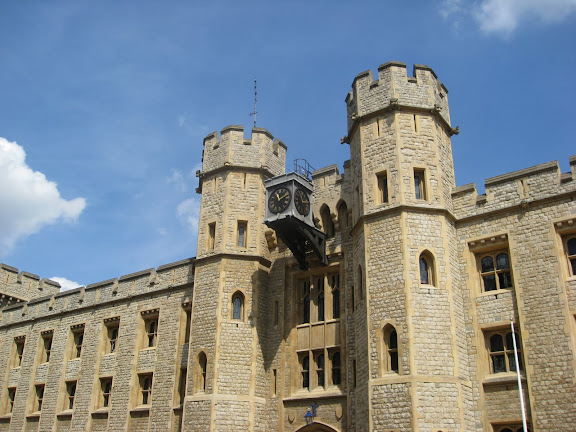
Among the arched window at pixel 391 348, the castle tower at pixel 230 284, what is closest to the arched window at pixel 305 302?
the castle tower at pixel 230 284

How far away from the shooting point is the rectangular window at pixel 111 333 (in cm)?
2783

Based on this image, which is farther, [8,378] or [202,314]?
[8,378]

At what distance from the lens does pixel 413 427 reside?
16.3 meters

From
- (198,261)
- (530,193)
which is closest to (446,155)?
(530,193)

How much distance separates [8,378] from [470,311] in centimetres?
2433

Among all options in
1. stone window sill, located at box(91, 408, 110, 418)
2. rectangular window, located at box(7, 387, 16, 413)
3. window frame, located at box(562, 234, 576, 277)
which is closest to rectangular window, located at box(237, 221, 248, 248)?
stone window sill, located at box(91, 408, 110, 418)

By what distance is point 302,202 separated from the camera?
22203 millimetres

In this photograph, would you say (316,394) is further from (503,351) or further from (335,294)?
(503,351)

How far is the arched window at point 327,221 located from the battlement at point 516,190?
4687 millimetres

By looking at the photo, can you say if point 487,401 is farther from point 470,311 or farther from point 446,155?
point 446,155

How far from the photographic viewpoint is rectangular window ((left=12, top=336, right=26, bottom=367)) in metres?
32.4

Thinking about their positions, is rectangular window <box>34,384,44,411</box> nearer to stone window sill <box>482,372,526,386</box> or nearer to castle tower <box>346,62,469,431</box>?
castle tower <box>346,62,469,431</box>

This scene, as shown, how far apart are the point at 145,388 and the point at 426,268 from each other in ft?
44.0

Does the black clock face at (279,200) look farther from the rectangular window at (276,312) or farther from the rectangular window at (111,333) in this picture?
the rectangular window at (111,333)
